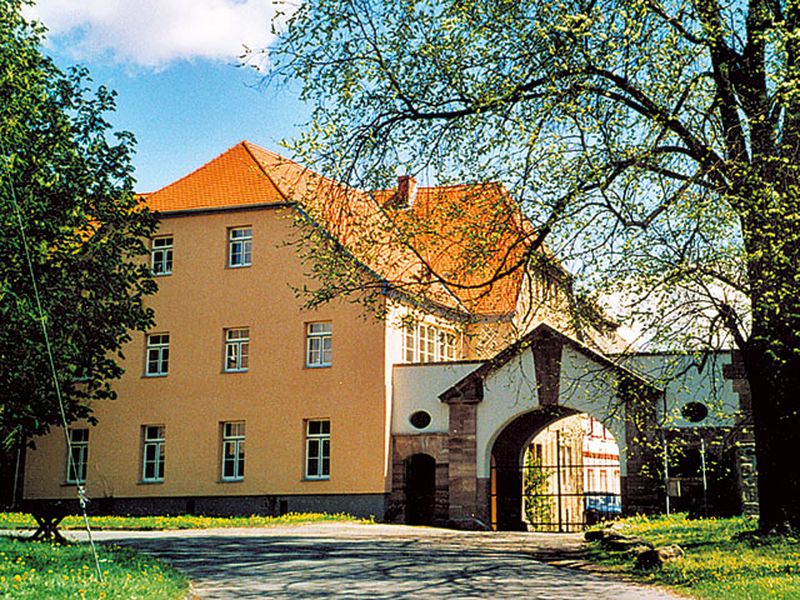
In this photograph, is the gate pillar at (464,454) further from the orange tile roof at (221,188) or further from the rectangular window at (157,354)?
the rectangular window at (157,354)

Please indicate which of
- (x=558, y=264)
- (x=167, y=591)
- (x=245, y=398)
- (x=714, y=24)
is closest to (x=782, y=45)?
(x=714, y=24)

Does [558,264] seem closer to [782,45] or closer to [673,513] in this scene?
[782,45]

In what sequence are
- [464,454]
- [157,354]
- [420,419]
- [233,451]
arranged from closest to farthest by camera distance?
[464,454]
[420,419]
[233,451]
[157,354]

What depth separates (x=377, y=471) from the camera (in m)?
29.8

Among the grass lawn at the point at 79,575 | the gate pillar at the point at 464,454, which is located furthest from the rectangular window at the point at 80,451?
the grass lawn at the point at 79,575

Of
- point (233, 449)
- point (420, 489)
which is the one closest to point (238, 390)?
point (233, 449)

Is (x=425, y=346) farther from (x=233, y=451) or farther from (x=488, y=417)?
(x=233, y=451)

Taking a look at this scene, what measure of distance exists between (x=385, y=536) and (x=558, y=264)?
758cm

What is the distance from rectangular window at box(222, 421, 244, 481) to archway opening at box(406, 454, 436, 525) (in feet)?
17.7

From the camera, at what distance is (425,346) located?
3341 cm

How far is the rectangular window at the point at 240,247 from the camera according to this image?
32.5m

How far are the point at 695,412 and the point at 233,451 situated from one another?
46.2ft

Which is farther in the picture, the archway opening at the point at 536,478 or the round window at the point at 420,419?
the archway opening at the point at 536,478

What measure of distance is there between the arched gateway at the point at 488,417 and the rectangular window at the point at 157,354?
788cm
